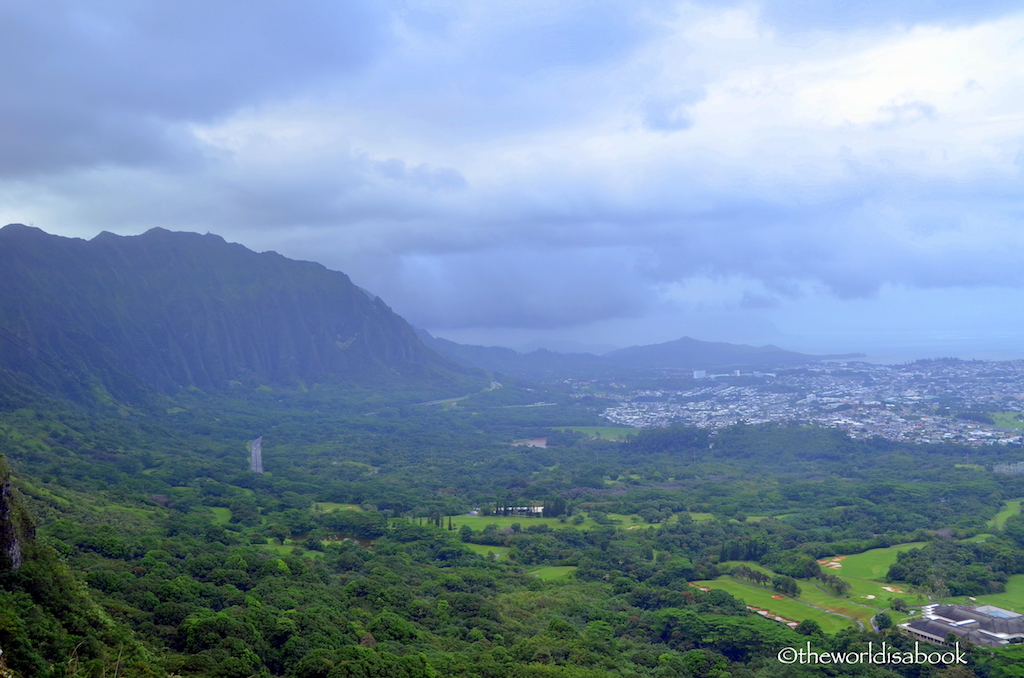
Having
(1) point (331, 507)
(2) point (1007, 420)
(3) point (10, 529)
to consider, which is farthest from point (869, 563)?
(2) point (1007, 420)

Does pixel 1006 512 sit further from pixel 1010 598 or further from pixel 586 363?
pixel 586 363

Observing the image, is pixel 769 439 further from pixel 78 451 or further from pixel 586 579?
pixel 78 451

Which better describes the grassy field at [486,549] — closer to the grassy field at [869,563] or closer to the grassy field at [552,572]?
the grassy field at [552,572]

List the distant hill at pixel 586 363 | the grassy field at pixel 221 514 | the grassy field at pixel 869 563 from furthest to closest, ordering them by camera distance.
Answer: the distant hill at pixel 586 363 → the grassy field at pixel 221 514 → the grassy field at pixel 869 563

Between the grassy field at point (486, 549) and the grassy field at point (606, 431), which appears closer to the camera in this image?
the grassy field at point (486, 549)

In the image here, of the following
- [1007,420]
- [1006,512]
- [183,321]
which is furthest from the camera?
[183,321]

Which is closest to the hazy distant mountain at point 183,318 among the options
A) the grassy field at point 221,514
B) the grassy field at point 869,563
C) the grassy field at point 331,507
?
the grassy field at point 221,514
